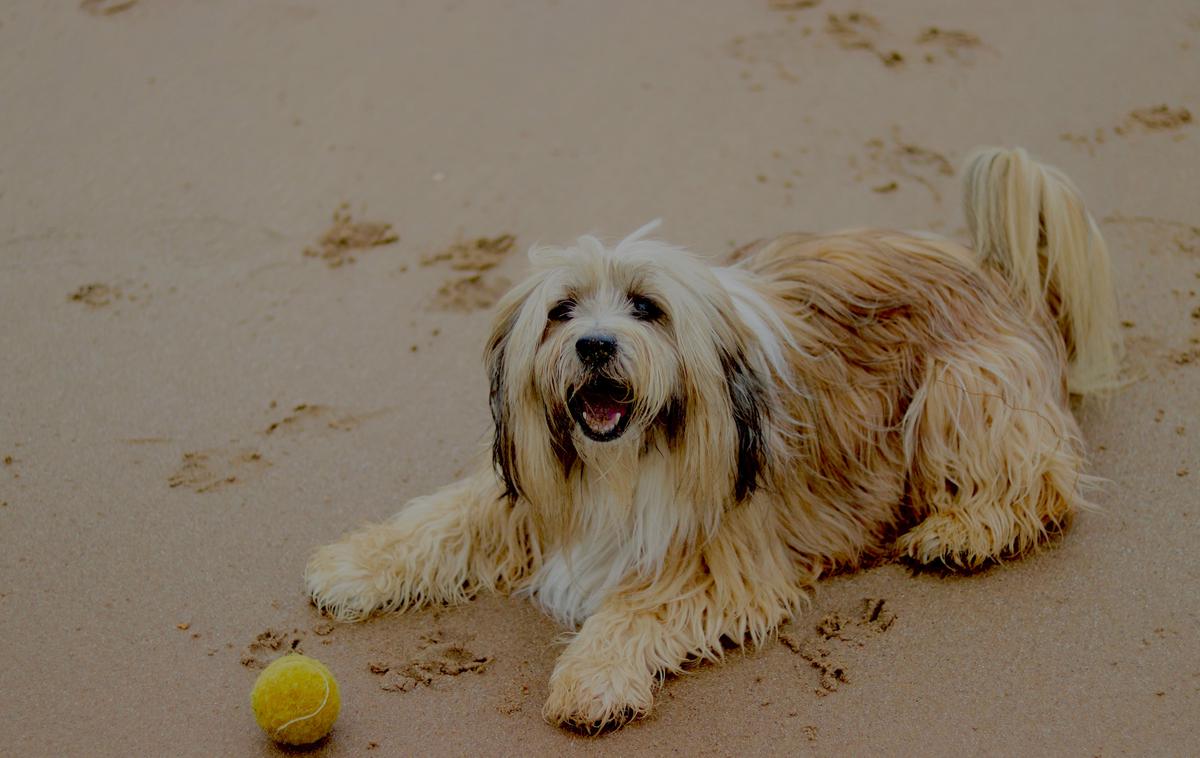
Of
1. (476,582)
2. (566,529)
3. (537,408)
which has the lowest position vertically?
(476,582)

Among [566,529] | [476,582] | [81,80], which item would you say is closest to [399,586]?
[476,582]

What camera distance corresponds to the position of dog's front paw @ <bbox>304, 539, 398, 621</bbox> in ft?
12.3

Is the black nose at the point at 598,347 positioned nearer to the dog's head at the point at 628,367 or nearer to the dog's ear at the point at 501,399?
the dog's head at the point at 628,367

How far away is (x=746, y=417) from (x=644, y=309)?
364mm

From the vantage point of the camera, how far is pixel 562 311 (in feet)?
11.1

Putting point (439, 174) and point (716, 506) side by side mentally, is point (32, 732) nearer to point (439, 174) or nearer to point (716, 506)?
point (716, 506)

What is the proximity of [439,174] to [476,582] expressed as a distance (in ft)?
7.87

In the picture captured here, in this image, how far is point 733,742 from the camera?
327cm

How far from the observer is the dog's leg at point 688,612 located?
3.42 meters

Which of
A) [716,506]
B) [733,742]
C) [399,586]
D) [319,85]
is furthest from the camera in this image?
[319,85]

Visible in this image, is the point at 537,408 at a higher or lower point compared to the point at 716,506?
higher

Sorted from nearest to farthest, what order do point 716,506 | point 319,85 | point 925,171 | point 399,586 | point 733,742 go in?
point 733,742
point 716,506
point 399,586
point 925,171
point 319,85

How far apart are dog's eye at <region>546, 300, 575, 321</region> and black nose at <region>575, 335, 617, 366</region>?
0.15 meters

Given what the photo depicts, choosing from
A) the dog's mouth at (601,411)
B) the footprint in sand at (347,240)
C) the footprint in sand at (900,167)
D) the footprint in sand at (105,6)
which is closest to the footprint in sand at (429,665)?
the dog's mouth at (601,411)
